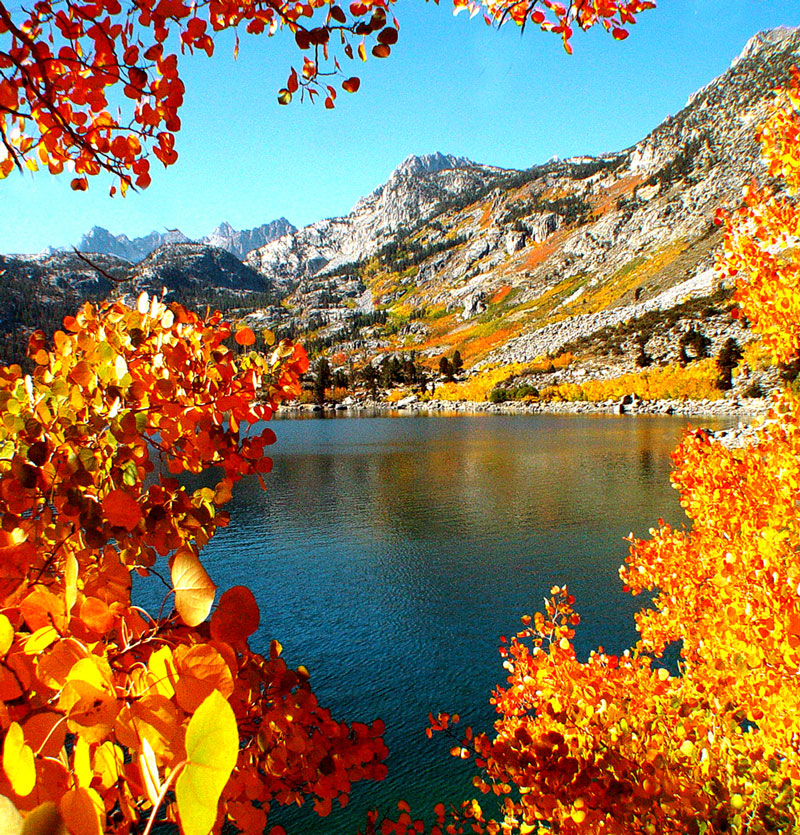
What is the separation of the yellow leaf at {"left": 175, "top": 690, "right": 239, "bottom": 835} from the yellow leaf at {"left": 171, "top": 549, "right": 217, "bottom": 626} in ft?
1.05

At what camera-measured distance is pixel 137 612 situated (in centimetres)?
120

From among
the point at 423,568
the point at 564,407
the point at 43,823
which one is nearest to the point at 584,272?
the point at 564,407

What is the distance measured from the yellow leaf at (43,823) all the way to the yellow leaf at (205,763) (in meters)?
0.10

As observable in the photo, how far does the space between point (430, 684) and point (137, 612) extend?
34.7 feet

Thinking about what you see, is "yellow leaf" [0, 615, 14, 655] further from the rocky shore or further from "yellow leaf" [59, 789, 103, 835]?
the rocky shore

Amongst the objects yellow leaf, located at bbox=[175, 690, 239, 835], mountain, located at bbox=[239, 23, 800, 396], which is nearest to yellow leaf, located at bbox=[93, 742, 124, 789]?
yellow leaf, located at bbox=[175, 690, 239, 835]

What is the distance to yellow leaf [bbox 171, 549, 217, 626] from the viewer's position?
830 millimetres

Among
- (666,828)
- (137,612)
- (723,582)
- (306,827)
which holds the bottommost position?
(306,827)

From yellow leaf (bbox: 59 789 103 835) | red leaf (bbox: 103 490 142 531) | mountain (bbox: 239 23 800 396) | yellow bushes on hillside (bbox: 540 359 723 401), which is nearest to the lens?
yellow leaf (bbox: 59 789 103 835)

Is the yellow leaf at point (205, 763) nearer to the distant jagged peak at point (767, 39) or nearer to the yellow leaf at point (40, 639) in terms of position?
the yellow leaf at point (40, 639)

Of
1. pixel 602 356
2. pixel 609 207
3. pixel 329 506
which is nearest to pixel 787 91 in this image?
pixel 329 506

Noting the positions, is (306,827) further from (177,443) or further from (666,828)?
(177,443)

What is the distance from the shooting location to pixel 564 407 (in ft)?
234

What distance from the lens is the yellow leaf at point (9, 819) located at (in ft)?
1.36
